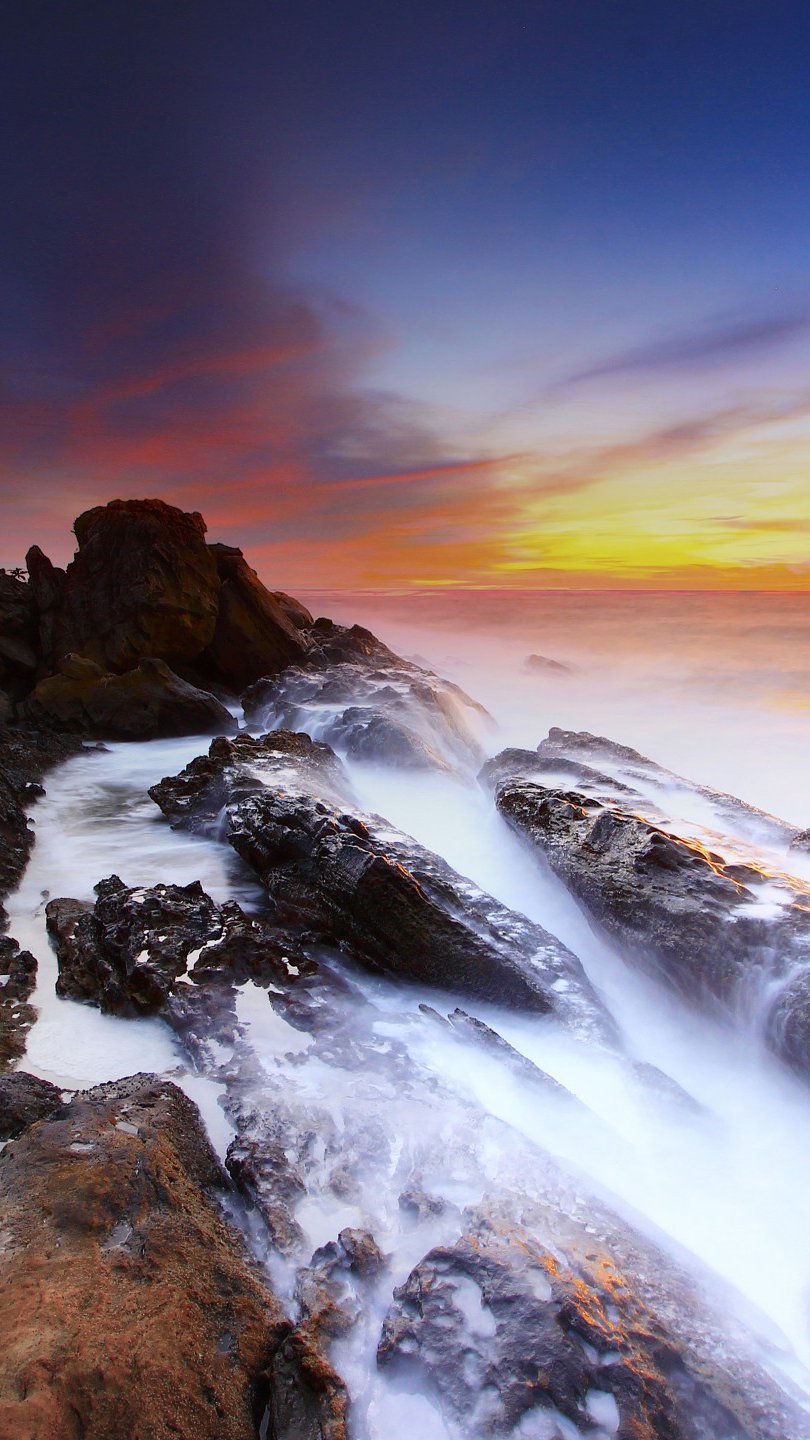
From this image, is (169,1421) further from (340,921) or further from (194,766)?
(194,766)

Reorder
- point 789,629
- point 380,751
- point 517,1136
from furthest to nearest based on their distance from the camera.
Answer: point 789,629, point 380,751, point 517,1136

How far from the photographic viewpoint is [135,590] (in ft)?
54.1

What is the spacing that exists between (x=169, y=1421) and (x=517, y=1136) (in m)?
2.05

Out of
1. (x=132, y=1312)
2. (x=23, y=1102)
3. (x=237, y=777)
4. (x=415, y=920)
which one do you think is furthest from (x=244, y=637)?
(x=132, y=1312)

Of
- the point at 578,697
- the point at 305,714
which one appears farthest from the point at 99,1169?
the point at 578,697

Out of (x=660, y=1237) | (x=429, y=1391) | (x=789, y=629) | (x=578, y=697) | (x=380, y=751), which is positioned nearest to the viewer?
(x=429, y=1391)

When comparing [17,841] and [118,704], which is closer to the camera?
[17,841]

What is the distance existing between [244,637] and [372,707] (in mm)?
A: 6335

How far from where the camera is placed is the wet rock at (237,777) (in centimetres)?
859

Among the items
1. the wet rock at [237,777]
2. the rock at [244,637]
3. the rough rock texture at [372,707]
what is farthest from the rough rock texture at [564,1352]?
the rock at [244,637]

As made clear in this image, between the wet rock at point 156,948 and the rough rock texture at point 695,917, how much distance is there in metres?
2.62

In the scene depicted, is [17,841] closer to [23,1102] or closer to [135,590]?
[23,1102]

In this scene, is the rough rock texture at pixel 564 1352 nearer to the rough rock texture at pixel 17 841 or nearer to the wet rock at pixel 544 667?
the rough rock texture at pixel 17 841

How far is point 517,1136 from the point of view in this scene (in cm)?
361
